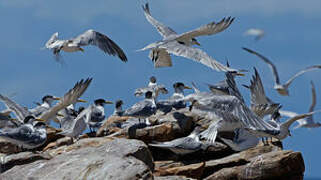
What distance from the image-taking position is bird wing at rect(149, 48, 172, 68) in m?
18.6

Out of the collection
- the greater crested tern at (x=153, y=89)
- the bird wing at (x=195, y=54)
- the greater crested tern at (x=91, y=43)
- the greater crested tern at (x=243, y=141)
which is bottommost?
the greater crested tern at (x=243, y=141)

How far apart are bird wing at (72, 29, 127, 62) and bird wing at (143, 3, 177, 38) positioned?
209cm

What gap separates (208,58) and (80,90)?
288 centimetres

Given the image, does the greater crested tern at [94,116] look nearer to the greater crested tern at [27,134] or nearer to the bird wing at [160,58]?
the greater crested tern at [27,134]

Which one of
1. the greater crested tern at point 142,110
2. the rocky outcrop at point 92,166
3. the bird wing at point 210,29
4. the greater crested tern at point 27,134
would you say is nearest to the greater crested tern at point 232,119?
the greater crested tern at point 142,110

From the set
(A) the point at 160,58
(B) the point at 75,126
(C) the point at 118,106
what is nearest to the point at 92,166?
(B) the point at 75,126

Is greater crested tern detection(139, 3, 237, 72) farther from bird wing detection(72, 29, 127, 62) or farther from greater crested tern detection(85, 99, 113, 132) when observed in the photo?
greater crested tern detection(85, 99, 113, 132)

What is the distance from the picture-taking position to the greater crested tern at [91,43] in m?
17.0

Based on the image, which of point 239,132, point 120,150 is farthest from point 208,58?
point 120,150

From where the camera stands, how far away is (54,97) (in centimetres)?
2000

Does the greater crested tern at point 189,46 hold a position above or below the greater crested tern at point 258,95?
above

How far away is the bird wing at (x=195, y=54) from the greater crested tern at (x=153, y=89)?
9.79ft

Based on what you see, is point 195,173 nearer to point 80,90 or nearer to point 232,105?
point 232,105

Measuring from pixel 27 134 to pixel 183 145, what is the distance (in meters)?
3.14
